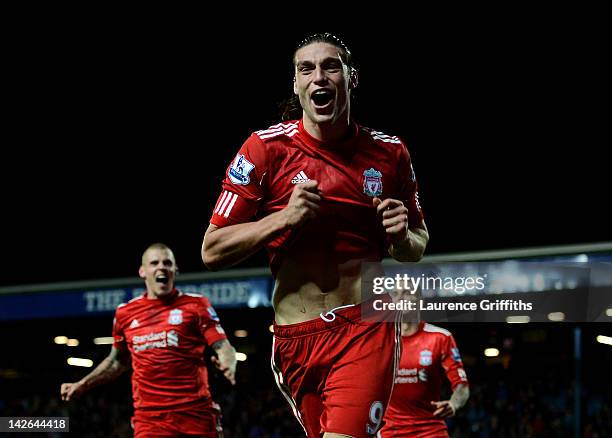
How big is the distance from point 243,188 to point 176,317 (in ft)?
14.1

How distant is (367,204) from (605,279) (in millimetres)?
9859

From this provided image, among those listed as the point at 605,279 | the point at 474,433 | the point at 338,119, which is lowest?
the point at 474,433

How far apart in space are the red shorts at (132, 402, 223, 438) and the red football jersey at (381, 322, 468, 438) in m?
1.61

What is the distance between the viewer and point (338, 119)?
3992mm

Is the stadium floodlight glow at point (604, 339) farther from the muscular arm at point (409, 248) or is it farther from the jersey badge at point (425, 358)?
the muscular arm at point (409, 248)

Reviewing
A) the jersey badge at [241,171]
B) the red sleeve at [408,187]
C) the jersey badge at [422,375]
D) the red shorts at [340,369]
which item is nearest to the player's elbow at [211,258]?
the jersey badge at [241,171]

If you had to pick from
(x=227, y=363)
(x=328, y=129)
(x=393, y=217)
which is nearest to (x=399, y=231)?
(x=393, y=217)

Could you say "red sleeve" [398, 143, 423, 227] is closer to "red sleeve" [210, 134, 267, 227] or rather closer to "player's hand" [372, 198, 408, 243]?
"player's hand" [372, 198, 408, 243]

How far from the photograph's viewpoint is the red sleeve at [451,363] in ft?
27.7

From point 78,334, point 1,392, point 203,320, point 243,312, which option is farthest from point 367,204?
point 1,392

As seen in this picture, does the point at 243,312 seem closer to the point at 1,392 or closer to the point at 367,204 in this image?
the point at 1,392

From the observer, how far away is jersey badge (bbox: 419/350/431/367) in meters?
8.30

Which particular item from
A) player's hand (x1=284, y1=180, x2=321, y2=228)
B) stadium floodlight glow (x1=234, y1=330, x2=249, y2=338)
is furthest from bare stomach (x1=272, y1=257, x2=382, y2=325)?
stadium floodlight glow (x1=234, y1=330, x2=249, y2=338)

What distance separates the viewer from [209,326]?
785cm
